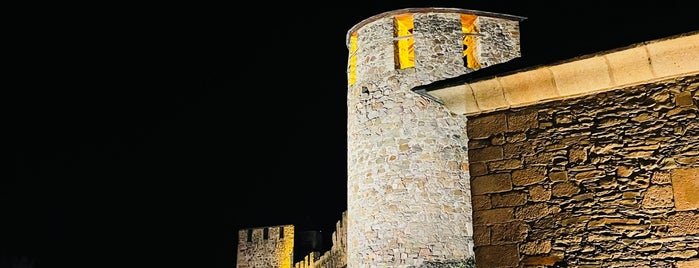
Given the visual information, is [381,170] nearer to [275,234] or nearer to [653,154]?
[653,154]

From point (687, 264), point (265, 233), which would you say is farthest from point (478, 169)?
point (265, 233)

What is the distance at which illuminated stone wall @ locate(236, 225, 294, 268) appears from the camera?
2220 cm

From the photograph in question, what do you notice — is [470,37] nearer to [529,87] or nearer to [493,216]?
[529,87]

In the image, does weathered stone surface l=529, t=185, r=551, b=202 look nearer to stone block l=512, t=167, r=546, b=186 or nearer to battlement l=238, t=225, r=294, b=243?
stone block l=512, t=167, r=546, b=186

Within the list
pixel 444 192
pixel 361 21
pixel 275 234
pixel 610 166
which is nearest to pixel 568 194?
pixel 610 166

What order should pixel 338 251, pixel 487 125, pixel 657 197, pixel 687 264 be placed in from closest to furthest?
1. pixel 687 264
2. pixel 657 197
3. pixel 487 125
4. pixel 338 251

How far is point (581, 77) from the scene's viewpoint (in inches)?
166

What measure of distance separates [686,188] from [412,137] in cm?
556

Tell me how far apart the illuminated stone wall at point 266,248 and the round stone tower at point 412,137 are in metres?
12.8

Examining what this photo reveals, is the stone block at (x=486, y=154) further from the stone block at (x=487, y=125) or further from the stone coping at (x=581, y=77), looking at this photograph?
the stone coping at (x=581, y=77)

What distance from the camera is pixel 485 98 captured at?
14.8ft

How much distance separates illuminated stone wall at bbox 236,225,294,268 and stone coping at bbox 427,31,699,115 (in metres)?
18.2

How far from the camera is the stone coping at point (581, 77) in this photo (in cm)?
395

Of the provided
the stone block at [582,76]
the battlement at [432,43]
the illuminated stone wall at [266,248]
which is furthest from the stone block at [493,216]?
the illuminated stone wall at [266,248]
